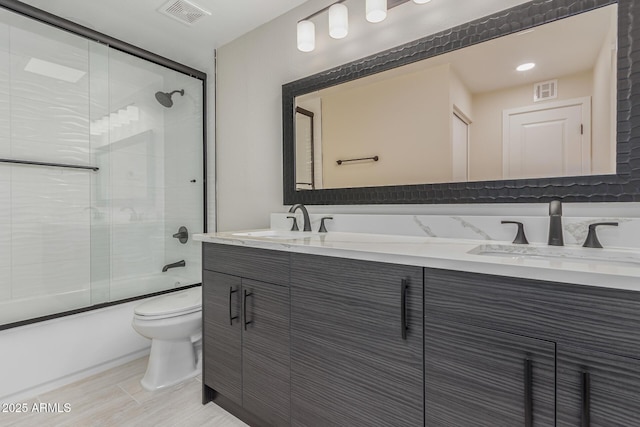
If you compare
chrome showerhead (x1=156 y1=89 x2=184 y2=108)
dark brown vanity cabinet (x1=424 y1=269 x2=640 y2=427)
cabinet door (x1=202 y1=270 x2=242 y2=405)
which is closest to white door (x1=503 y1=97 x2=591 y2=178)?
dark brown vanity cabinet (x1=424 y1=269 x2=640 y2=427)

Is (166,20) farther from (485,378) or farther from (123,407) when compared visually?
(485,378)

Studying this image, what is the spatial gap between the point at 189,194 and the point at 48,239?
967 mm

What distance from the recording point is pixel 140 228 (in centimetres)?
239

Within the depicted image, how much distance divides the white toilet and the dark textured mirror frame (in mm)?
1001

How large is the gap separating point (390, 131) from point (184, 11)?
1639 millimetres

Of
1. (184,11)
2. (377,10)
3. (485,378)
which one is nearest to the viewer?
(485,378)

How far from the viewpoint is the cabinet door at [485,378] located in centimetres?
80

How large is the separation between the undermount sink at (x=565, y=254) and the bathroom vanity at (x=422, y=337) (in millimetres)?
56

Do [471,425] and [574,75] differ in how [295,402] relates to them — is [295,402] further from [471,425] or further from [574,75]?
[574,75]

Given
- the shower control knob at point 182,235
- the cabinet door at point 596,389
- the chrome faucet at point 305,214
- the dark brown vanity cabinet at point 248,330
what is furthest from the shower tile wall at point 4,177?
the cabinet door at point 596,389

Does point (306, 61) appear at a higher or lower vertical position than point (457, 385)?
higher

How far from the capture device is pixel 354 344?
1139 mm

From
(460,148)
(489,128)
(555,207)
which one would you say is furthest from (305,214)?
(555,207)

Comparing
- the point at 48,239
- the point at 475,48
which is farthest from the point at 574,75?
the point at 48,239
